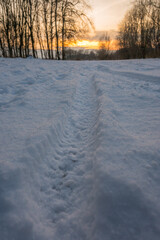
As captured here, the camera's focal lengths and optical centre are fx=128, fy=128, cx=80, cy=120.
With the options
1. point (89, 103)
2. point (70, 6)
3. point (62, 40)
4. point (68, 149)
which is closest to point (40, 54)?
point (62, 40)

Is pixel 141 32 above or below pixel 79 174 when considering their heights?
above

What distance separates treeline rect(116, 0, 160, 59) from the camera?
1822cm

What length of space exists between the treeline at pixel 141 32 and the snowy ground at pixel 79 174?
19060 mm

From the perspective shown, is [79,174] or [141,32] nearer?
[79,174]

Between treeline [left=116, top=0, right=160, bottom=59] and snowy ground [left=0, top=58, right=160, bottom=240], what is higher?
treeline [left=116, top=0, right=160, bottom=59]

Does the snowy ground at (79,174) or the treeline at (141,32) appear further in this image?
the treeline at (141,32)

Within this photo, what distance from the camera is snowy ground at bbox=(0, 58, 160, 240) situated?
2.79ft

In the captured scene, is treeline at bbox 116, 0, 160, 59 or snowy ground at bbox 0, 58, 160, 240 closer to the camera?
snowy ground at bbox 0, 58, 160, 240

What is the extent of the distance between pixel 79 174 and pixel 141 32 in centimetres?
2646

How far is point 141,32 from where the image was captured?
20.9 meters

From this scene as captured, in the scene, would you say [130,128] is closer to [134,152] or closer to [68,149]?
[134,152]

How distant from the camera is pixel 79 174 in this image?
134cm

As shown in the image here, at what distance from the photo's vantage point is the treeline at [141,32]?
717 inches

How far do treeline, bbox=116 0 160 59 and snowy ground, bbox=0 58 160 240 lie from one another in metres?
19.1
